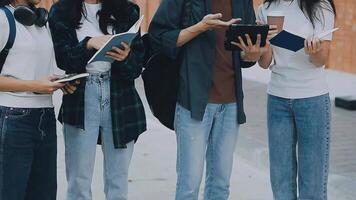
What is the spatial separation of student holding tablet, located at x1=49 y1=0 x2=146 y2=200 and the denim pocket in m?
0.48

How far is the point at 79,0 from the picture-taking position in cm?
397

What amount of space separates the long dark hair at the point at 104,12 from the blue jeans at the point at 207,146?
624 mm

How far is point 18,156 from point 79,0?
99cm

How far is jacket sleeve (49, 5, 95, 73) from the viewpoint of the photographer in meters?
3.87

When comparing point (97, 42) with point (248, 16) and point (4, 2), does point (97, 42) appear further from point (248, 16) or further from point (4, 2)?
point (248, 16)

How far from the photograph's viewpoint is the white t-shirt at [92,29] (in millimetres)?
3988

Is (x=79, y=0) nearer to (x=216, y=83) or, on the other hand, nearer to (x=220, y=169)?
(x=216, y=83)

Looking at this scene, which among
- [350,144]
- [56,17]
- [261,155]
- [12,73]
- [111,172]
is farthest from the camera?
[350,144]

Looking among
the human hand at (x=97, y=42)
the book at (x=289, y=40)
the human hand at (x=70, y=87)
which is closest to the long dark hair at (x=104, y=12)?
the human hand at (x=97, y=42)

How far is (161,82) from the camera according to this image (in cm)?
408

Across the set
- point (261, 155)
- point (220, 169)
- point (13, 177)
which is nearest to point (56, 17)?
point (13, 177)

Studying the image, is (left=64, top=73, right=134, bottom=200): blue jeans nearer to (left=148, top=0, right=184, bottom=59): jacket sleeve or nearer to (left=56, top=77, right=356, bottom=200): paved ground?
(left=148, top=0, right=184, bottom=59): jacket sleeve

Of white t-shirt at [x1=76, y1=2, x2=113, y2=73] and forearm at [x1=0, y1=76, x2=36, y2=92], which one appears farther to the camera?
white t-shirt at [x1=76, y1=2, x2=113, y2=73]

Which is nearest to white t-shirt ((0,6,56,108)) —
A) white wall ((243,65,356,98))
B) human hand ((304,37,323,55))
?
human hand ((304,37,323,55))
